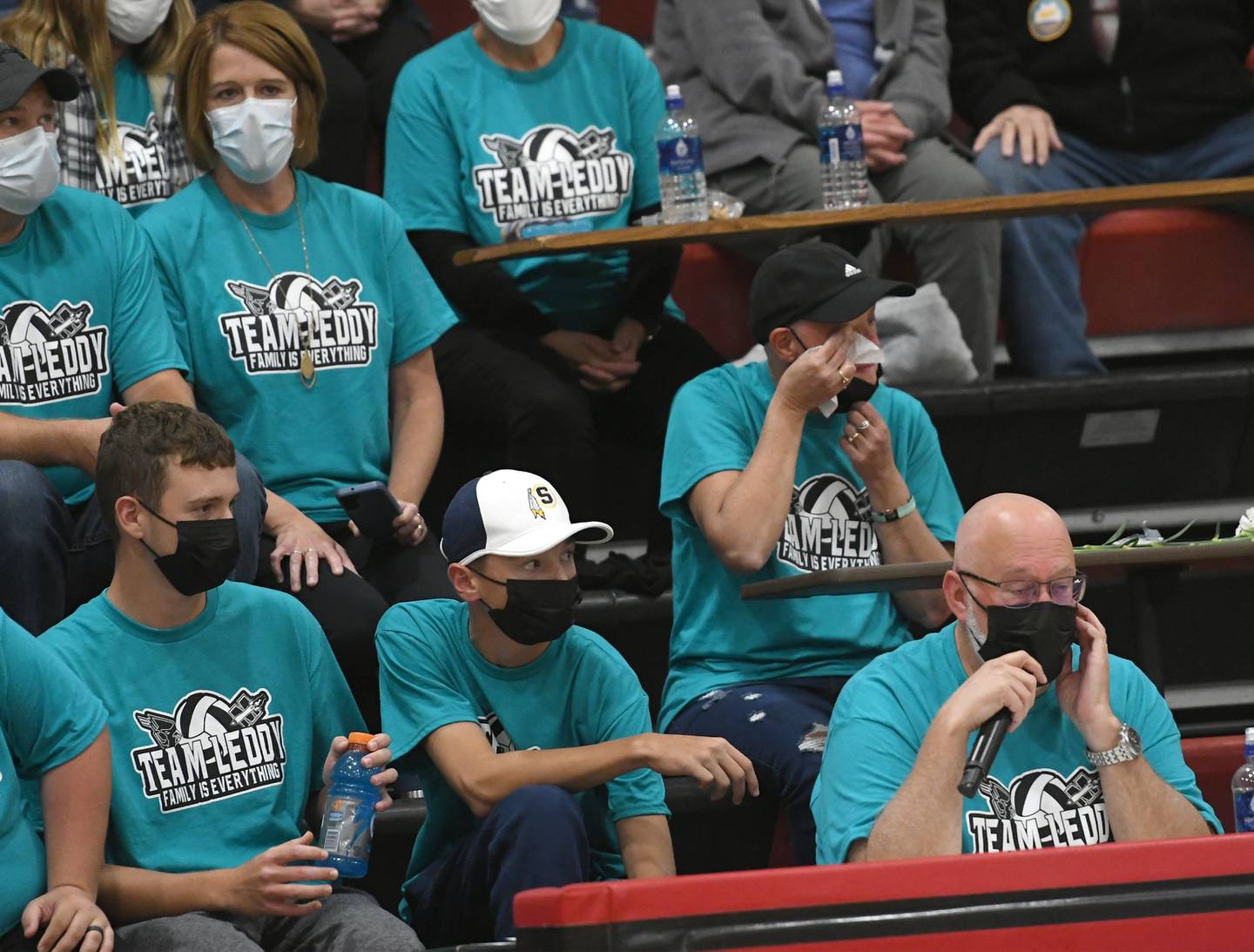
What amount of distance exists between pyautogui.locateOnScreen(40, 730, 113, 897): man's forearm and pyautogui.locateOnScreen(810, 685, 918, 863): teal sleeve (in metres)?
1.02

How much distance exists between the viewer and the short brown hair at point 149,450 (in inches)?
109

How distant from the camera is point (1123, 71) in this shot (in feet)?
15.5

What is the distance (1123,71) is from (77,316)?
2.79 metres

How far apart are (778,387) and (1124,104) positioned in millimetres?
1968

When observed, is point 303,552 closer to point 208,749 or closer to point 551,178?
point 208,749

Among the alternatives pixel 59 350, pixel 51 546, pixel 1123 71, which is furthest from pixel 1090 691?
pixel 1123 71

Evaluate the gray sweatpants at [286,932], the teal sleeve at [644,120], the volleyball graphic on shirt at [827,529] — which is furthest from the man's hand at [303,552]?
the teal sleeve at [644,120]

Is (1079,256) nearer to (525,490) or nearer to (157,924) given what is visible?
(525,490)

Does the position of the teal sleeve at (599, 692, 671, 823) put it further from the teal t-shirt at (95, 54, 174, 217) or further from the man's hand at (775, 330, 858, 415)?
the teal t-shirt at (95, 54, 174, 217)

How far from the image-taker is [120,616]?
2.78m

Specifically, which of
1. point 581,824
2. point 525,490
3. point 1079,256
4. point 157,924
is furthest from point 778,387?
point 1079,256

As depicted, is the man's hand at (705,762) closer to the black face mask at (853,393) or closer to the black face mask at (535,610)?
the black face mask at (535,610)

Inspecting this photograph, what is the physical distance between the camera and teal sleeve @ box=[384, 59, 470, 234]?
4.10 metres

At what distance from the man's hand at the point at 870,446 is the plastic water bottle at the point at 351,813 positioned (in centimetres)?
105
